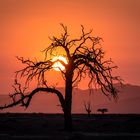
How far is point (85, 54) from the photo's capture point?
48.6 metres

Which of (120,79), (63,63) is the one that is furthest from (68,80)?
(120,79)

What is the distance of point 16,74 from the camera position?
48406 mm
